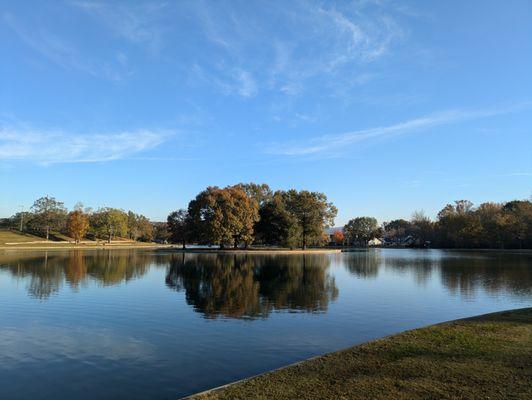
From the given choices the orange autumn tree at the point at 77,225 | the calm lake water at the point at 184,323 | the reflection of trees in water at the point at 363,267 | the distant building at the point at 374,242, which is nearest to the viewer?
the calm lake water at the point at 184,323

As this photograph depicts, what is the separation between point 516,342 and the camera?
10.6 m

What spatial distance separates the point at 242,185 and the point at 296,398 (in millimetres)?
96814

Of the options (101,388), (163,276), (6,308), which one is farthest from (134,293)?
(101,388)

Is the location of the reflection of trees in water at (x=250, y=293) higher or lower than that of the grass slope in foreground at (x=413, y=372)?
lower

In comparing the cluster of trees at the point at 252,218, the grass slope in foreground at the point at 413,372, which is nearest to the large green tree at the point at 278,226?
the cluster of trees at the point at 252,218

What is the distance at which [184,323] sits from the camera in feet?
52.1

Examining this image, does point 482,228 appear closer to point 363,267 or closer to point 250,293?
point 363,267

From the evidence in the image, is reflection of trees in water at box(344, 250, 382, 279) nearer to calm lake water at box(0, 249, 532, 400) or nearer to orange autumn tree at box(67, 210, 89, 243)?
calm lake water at box(0, 249, 532, 400)

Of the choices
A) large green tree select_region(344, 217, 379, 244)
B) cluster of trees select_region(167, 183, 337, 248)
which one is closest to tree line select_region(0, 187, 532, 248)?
cluster of trees select_region(167, 183, 337, 248)

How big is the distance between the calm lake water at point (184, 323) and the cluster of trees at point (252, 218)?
157ft

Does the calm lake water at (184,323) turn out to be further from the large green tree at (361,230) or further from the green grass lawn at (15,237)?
the large green tree at (361,230)

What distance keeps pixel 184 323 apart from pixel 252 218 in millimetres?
67930

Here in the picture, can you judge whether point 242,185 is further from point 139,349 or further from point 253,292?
point 139,349

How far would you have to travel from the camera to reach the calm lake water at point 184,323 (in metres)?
9.77
